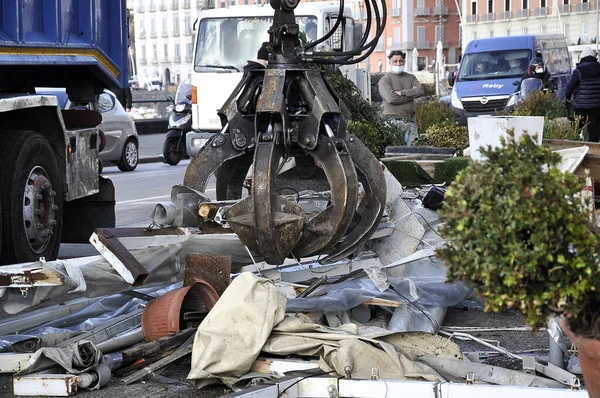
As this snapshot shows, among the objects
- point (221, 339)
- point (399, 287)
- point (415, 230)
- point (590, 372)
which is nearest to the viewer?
point (590, 372)

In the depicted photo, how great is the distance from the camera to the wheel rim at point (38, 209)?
321 inches

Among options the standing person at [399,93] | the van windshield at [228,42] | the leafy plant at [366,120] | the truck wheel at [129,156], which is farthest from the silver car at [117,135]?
the leafy plant at [366,120]

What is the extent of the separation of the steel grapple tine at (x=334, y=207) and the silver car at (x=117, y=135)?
14.3 m

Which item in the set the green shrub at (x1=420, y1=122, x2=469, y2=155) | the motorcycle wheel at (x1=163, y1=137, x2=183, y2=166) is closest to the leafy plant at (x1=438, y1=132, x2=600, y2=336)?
the green shrub at (x1=420, y1=122, x2=469, y2=155)

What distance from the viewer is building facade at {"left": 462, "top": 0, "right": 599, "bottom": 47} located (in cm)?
10156

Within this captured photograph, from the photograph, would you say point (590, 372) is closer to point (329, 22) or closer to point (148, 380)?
point (148, 380)

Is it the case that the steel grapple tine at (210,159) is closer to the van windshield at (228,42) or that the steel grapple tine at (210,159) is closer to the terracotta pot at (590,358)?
the terracotta pot at (590,358)

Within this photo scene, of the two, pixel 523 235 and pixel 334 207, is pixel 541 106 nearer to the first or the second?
pixel 334 207

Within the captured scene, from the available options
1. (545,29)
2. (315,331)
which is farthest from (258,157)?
(545,29)

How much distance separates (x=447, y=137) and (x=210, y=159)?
24.5 ft

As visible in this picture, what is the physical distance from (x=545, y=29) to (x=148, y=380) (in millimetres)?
105993

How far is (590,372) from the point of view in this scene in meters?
3.45

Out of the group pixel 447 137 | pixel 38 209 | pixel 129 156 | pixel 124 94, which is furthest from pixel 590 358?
pixel 129 156

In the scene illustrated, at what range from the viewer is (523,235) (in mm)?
3207
